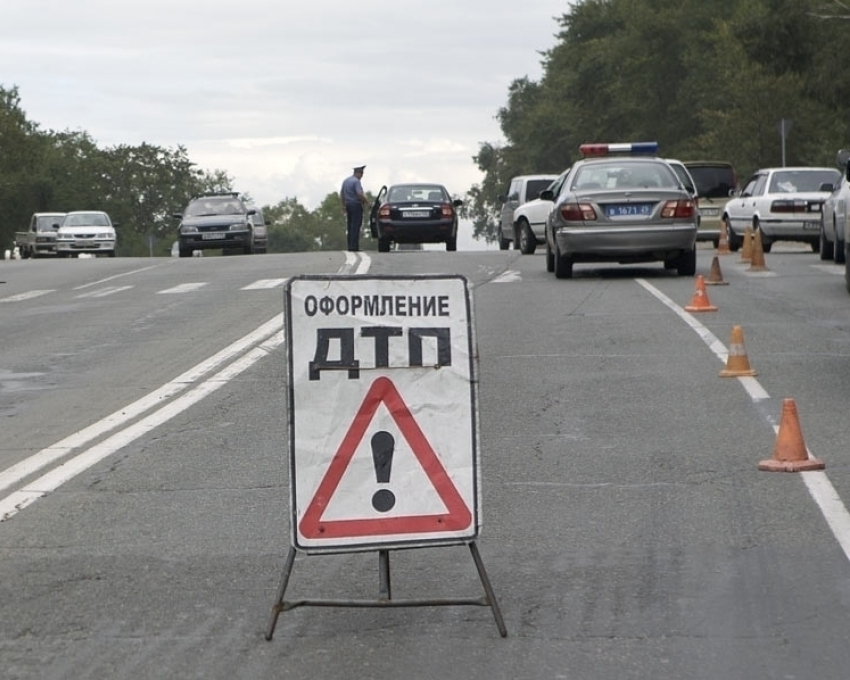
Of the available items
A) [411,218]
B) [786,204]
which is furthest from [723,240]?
[411,218]

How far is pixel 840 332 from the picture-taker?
1659cm

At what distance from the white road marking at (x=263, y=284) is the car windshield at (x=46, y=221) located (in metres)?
37.4

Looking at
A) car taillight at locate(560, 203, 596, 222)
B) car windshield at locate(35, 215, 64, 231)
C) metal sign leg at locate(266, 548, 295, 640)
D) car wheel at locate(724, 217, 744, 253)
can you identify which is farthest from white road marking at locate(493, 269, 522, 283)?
car windshield at locate(35, 215, 64, 231)

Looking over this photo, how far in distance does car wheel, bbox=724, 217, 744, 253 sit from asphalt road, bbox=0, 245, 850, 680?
16.8 meters

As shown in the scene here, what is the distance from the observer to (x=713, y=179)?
1526 inches

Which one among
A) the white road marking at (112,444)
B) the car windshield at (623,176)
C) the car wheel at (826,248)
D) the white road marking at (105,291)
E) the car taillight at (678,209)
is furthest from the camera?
the car wheel at (826,248)

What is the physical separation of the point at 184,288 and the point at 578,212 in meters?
6.08

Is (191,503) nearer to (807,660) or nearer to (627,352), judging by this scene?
(807,660)

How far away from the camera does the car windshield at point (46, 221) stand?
62.5m

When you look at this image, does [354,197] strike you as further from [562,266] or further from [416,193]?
[562,266]

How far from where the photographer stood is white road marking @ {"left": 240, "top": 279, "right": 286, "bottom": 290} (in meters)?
24.7

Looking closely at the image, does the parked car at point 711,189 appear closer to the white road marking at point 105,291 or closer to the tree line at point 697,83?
the tree line at point 697,83

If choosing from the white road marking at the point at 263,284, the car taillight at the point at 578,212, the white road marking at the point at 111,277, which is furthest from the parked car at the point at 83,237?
the car taillight at the point at 578,212

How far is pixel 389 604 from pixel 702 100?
78826mm
